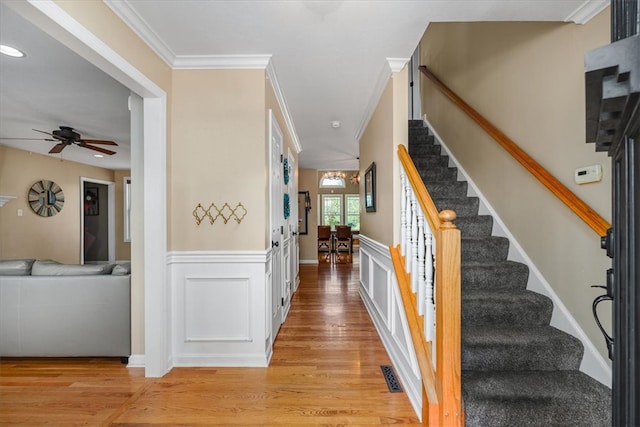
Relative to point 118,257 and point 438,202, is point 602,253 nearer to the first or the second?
point 438,202

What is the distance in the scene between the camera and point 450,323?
1.46 m

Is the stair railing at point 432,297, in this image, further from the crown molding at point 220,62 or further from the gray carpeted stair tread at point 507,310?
the crown molding at point 220,62

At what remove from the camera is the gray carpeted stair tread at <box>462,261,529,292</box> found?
7.29 feet

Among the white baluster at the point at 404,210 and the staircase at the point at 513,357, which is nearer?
the staircase at the point at 513,357

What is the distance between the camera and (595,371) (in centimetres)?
166

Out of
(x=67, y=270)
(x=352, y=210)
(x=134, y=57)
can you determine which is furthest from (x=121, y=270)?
(x=352, y=210)

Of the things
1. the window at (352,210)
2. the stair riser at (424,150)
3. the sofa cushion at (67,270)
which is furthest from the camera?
the window at (352,210)

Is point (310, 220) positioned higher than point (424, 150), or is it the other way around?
point (424, 150)

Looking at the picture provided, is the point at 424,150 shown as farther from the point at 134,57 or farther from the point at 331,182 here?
the point at 331,182

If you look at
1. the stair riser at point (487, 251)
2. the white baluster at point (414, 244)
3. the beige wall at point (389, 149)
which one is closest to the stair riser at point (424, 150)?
the beige wall at point (389, 149)

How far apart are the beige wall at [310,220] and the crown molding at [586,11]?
5.96 m

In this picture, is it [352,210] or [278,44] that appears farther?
[352,210]

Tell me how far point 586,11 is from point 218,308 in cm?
317

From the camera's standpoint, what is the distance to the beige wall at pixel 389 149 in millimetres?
2416
